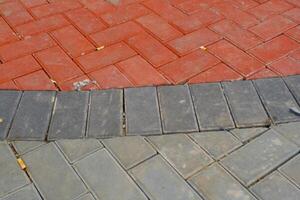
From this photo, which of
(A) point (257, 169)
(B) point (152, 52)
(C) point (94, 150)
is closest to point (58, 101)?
(C) point (94, 150)

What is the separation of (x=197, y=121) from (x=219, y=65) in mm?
666

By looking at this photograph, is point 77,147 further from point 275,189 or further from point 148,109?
point 275,189

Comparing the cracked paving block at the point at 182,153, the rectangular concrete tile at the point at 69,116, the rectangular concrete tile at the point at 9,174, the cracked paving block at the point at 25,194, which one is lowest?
the rectangular concrete tile at the point at 9,174

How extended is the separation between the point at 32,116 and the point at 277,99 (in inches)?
68.7

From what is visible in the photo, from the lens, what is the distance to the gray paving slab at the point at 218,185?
217 centimetres

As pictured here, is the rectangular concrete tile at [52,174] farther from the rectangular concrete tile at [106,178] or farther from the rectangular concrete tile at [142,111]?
the rectangular concrete tile at [142,111]

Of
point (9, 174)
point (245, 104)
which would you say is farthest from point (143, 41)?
point (9, 174)

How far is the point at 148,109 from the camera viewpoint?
2.70 m

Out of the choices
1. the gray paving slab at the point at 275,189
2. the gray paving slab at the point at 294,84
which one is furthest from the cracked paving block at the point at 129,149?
the gray paving slab at the point at 294,84

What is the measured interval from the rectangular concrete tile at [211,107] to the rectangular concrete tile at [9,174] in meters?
1.19

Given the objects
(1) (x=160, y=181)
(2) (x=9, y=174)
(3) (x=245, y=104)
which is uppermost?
(3) (x=245, y=104)

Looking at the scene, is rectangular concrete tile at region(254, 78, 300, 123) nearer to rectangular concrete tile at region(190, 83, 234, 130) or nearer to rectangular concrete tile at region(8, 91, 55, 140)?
rectangular concrete tile at region(190, 83, 234, 130)

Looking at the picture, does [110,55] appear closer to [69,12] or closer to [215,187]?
[69,12]

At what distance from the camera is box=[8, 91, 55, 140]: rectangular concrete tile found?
8.36 ft
